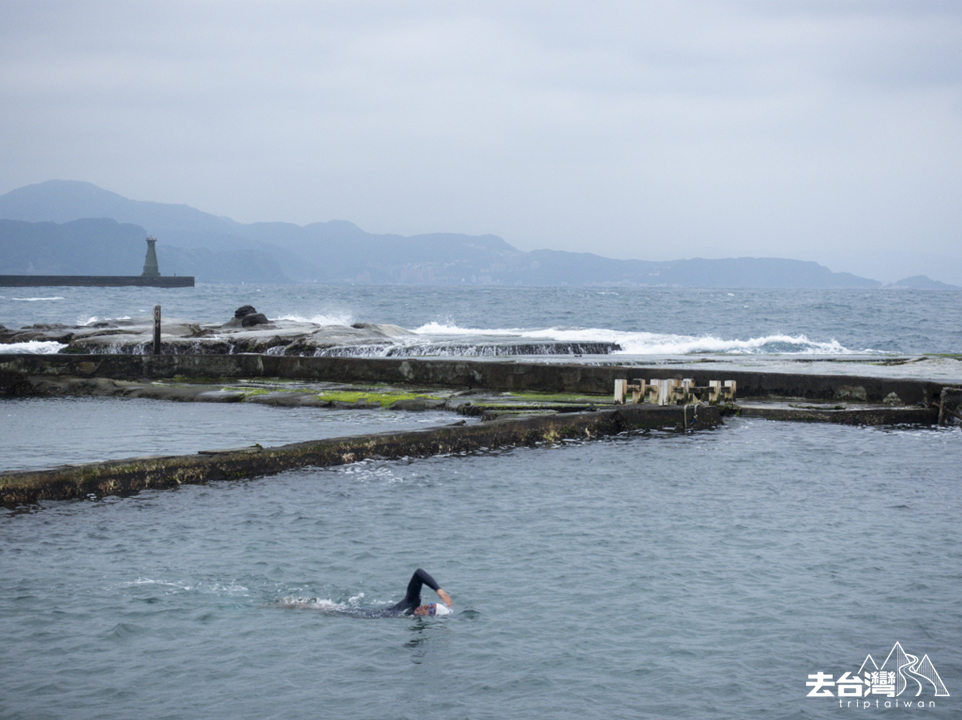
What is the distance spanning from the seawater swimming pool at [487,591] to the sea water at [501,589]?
0.03 metres

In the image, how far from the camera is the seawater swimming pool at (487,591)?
5.87 meters

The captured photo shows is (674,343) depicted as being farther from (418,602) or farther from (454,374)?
(418,602)

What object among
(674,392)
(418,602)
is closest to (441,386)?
(674,392)

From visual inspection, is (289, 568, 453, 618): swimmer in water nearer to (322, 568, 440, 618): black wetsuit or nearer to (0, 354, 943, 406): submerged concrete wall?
(322, 568, 440, 618): black wetsuit

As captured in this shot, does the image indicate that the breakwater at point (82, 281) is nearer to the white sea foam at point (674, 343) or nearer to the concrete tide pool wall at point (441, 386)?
the white sea foam at point (674, 343)

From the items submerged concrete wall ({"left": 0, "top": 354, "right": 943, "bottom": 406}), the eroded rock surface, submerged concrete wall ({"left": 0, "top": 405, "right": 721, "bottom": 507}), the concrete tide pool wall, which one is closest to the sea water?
submerged concrete wall ({"left": 0, "top": 405, "right": 721, "bottom": 507})

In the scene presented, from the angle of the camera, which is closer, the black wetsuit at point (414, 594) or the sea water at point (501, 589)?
the sea water at point (501, 589)

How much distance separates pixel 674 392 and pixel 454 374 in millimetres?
6351

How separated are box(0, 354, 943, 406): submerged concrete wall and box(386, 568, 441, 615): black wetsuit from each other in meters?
13.1

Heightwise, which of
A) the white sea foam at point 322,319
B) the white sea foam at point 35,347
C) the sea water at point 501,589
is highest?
the white sea foam at point 322,319

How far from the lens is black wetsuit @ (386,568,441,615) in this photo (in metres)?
7.11

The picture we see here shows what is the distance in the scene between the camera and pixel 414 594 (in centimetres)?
716

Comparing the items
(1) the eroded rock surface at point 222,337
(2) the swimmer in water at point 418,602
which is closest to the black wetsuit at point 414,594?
(2) the swimmer in water at point 418,602

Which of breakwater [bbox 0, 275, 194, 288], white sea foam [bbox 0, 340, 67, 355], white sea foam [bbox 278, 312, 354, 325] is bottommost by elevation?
white sea foam [bbox 0, 340, 67, 355]
